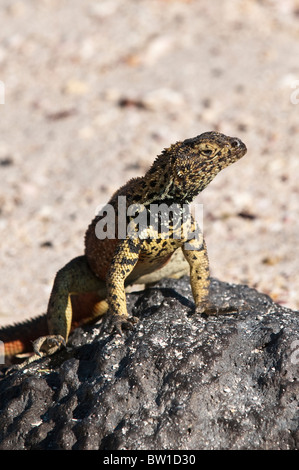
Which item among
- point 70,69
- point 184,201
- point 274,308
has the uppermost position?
point 70,69

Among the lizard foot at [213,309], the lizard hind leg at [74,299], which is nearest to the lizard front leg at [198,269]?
the lizard foot at [213,309]

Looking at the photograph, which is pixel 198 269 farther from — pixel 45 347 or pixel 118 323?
pixel 45 347

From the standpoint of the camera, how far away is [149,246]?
4602mm

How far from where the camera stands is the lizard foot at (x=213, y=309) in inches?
168

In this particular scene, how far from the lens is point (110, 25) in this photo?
13586 mm

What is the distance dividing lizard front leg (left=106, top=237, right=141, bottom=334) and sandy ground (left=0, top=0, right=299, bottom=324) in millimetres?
2475

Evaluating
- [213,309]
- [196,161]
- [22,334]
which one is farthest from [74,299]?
[196,161]

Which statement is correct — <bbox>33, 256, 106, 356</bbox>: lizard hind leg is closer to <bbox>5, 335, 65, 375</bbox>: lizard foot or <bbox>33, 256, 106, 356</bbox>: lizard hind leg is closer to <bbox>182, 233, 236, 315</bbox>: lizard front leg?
<bbox>5, 335, 65, 375</bbox>: lizard foot

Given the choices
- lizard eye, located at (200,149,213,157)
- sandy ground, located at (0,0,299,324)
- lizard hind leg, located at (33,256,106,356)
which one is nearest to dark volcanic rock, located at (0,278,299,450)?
lizard hind leg, located at (33,256,106,356)

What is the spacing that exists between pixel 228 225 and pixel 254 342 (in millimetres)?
4929

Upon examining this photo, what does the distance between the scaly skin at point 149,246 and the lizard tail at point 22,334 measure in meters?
0.47

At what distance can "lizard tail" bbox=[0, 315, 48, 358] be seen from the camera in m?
5.46
